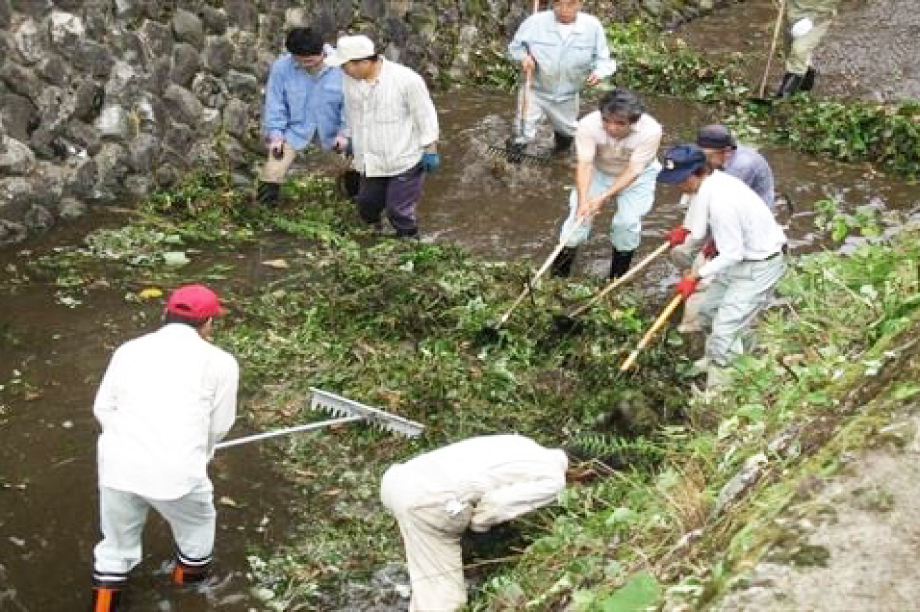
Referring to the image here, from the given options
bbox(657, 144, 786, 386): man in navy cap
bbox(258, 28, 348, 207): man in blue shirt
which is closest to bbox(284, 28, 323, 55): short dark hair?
bbox(258, 28, 348, 207): man in blue shirt

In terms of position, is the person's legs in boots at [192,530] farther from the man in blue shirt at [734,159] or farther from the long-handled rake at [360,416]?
the man in blue shirt at [734,159]

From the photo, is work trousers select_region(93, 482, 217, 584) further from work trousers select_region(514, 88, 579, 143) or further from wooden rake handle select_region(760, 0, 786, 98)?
wooden rake handle select_region(760, 0, 786, 98)

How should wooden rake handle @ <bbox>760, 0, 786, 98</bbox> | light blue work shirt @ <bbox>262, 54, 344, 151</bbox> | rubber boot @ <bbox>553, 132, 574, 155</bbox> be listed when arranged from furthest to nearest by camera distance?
wooden rake handle @ <bbox>760, 0, 786, 98</bbox> < rubber boot @ <bbox>553, 132, 574, 155</bbox> < light blue work shirt @ <bbox>262, 54, 344, 151</bbox>

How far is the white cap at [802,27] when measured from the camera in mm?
12055

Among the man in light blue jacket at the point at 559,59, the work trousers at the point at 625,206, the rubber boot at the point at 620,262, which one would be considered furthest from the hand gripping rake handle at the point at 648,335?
the man in light blue jacket at the point at 559,59

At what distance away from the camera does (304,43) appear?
27.9 feet

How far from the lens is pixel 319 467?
629 cm

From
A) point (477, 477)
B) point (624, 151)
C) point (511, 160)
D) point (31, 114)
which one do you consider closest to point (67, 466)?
point (477, 477)

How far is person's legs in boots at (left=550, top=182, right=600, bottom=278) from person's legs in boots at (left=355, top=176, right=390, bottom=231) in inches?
59.9

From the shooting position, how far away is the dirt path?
3.08 m

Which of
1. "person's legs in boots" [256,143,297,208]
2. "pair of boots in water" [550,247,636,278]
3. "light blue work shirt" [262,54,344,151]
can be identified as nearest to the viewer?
Result: "pair of boots in water" [550,247,636,278]

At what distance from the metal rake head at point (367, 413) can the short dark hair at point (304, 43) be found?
327 centimetres

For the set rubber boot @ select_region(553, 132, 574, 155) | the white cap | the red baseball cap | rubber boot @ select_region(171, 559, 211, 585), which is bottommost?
rubber boot @ select_region(171, 559, 211, 585)

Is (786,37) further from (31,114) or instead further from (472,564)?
(472,564)
